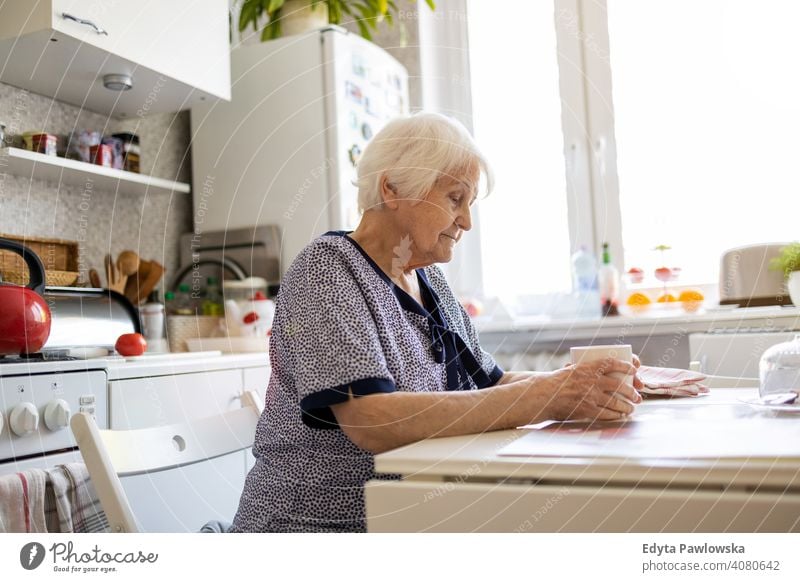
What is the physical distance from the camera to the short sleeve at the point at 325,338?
0.85m

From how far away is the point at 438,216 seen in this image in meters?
1.15

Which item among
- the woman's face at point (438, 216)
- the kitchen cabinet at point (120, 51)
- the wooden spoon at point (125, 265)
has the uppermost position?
the kitchen cabinet at point (120, 51)

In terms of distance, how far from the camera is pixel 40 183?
2004 millimetres

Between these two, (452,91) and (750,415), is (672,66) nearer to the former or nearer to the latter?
(452,91)

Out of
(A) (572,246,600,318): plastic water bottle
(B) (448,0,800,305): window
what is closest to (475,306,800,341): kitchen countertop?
(A) (572,246,600,318): plastic water bottle

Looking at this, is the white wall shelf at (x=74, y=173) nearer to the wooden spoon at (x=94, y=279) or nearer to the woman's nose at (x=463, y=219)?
the wooden spoon at (x=94, y=279)

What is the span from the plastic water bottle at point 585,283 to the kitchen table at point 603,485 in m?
1.83

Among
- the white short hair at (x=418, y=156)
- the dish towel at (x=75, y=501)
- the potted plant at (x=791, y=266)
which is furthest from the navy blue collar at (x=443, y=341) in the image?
the potted plant at (x=791, y=266)

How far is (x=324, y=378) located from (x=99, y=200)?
1604 mm

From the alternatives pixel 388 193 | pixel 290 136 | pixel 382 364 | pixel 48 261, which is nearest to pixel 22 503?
pixel 382 364

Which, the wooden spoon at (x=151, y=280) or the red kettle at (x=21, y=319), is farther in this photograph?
the wooden spoon at (x=151, y=280)

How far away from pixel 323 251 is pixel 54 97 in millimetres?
1408

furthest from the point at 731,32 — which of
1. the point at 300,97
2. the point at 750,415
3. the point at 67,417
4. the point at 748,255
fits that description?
the point at 67,417

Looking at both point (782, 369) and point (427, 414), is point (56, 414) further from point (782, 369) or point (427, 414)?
point (782, 369)
